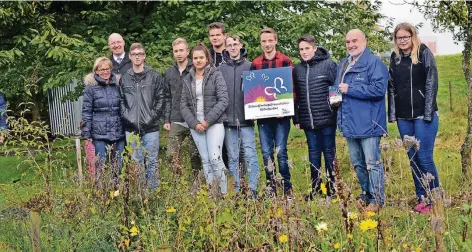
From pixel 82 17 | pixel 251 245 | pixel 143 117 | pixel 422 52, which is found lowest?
pixel 251 245

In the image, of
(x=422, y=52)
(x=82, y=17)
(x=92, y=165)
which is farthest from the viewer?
(x=82, y=17)

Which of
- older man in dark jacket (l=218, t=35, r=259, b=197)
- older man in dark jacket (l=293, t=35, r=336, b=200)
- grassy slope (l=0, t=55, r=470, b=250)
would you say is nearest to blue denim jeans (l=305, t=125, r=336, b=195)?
older man in dark jacket (l=293, t=35, r=336, b=200)

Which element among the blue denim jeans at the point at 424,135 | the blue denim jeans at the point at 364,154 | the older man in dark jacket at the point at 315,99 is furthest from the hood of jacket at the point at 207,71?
the blue denim jeans at the point at 424,135

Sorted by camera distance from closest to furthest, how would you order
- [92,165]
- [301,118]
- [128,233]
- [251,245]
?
[251,245], [128,233], [92,165], [301,118]

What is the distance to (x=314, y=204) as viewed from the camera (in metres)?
4.36

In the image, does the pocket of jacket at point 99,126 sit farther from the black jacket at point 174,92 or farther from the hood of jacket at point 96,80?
the black jacket at point 174,92

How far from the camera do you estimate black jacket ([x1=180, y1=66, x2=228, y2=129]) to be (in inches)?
250

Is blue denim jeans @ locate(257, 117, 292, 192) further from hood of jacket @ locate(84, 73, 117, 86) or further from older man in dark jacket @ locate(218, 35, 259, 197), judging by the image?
hood of jacket @ locate(84, 73, 117, 86)

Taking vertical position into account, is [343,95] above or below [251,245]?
above

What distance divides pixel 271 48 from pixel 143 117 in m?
1.69

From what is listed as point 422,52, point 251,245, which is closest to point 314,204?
point 251,245

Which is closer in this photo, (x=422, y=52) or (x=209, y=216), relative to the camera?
(x=209, y=216)

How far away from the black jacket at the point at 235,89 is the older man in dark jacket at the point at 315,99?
615 mm

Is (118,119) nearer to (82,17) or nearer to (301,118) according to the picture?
(301,118)
